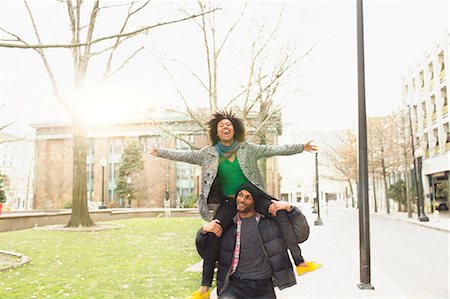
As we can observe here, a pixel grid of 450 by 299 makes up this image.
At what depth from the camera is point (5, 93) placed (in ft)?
59.2

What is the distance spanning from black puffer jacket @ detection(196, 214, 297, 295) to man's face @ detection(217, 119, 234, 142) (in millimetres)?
718

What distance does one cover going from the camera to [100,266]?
34.2 feet

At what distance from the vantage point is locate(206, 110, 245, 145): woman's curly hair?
3662 millimetres

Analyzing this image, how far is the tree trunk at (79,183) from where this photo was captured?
53.6 ft

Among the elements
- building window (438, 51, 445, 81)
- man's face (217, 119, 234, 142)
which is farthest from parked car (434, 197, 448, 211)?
man's face (217, 119, 234, 142)

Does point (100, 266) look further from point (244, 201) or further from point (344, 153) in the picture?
point (344, 153)

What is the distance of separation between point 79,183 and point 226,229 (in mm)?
14522

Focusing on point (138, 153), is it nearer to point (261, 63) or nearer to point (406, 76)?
point (406, 76)

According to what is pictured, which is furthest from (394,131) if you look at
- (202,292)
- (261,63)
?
(202,292)

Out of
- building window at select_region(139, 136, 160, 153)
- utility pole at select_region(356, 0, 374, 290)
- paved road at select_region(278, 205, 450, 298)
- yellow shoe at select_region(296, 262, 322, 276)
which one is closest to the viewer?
yellow shoe at select_region(296, 262, 322, 276)

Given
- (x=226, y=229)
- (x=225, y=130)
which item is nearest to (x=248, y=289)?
(x=226, y=229)

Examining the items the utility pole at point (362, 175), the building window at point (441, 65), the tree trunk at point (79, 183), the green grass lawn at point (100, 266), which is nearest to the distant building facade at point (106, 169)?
the building window at point (441, 65)

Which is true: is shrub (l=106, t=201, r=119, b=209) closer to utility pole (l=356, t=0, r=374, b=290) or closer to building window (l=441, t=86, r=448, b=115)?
building window (l=441, t=86, r=448, b=115)

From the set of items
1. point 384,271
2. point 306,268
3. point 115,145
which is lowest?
point 384,271
